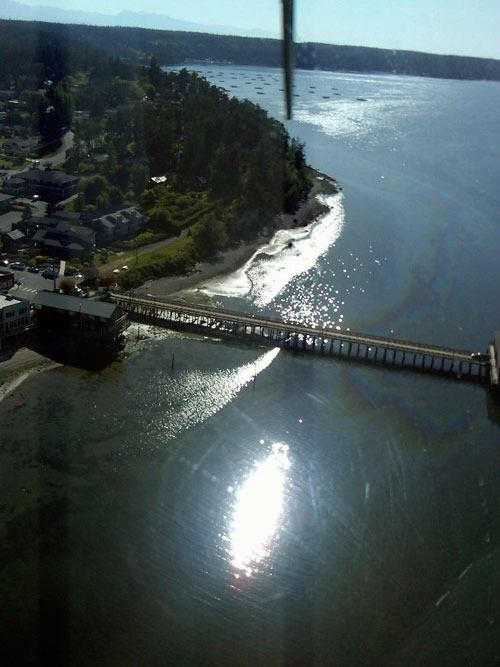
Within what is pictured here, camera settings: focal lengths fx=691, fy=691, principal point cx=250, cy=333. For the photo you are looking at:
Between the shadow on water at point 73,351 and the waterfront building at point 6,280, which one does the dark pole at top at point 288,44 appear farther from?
the waterfront building at point 6,280

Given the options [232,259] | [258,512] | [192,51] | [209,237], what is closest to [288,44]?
[258,512]

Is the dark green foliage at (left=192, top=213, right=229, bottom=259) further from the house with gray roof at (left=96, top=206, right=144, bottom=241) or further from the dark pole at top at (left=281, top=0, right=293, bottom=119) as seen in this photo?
the dark pole at top at (left=281, top=0, right=293, bottom=119)

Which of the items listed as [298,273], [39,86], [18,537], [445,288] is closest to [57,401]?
[18,537]

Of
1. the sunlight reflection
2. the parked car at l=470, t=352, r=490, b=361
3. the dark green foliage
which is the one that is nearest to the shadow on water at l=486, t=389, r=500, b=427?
the parked car at l=470, t=352, r=490, b=361

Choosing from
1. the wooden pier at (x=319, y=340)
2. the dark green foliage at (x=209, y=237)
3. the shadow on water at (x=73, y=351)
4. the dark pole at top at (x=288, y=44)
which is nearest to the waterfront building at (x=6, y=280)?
the shadow on water at (x=73, y=351)

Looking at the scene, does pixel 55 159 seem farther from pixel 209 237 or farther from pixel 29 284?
pixel 29 284

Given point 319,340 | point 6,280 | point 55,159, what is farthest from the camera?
point 55,159

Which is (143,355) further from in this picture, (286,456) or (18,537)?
(18,537)
